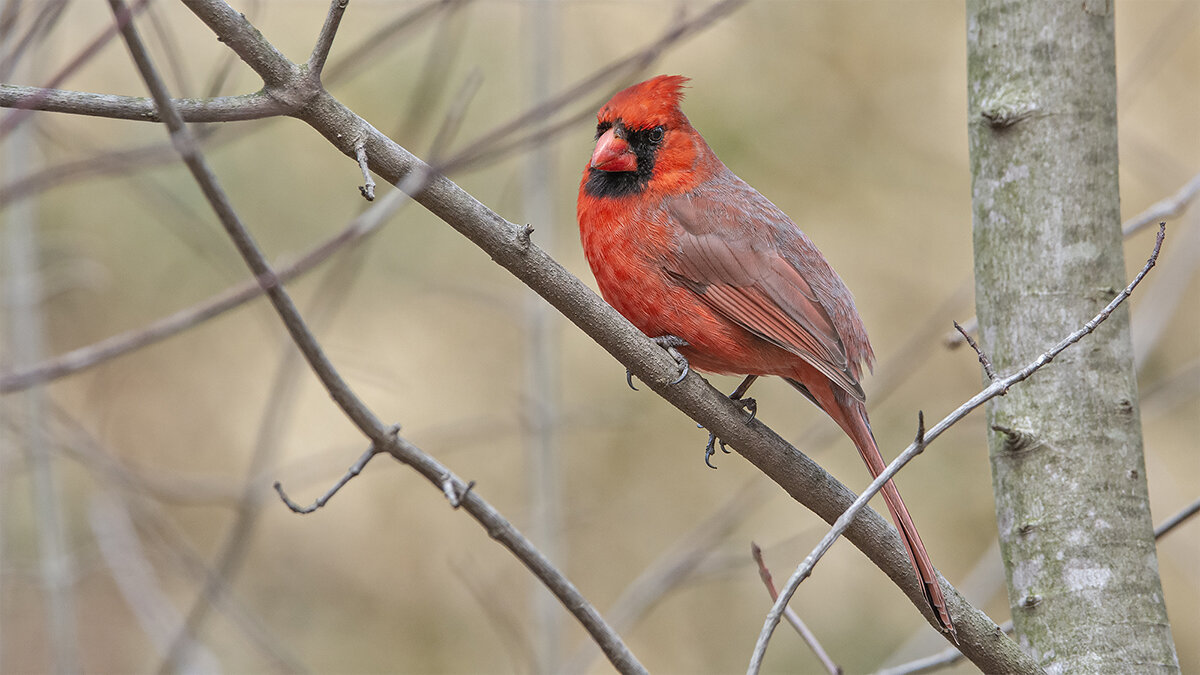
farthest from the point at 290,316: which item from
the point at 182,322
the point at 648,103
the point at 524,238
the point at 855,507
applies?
the point at 648,103

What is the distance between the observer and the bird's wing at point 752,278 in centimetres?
259

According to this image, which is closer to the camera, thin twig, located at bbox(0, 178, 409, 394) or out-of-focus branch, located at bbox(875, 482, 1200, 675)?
thin twig, located at bbox(0, 178, 409, 394)

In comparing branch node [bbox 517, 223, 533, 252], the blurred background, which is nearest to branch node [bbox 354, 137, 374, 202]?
branch node [bbox 517, 223, 533, 252]

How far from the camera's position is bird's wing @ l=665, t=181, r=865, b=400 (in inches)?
102

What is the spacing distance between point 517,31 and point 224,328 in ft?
7.20

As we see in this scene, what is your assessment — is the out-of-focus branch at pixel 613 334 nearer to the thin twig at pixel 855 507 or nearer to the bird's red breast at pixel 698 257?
the thin twig at pixel 855 507

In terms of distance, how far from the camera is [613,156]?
2824 mm

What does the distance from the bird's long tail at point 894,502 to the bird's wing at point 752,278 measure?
0.19ft

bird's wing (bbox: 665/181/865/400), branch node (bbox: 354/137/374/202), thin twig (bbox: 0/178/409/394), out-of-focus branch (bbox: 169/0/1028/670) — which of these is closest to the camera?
thin twig (bbox: 0/178/409/394)

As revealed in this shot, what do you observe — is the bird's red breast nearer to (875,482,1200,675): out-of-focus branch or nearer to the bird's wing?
the bird's wing

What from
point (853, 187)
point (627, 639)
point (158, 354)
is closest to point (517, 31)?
point (853, 187)

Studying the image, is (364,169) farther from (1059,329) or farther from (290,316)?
(1059,329)

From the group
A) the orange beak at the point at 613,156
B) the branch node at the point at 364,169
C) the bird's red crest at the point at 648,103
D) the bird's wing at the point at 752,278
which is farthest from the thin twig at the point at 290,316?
the bird's red crest at the point at 648,103

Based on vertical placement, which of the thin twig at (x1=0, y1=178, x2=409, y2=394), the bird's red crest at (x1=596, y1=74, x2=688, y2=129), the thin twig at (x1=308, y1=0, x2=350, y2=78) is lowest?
the thin twig at (x1=0, y1=178, x2=409, y2=394)
